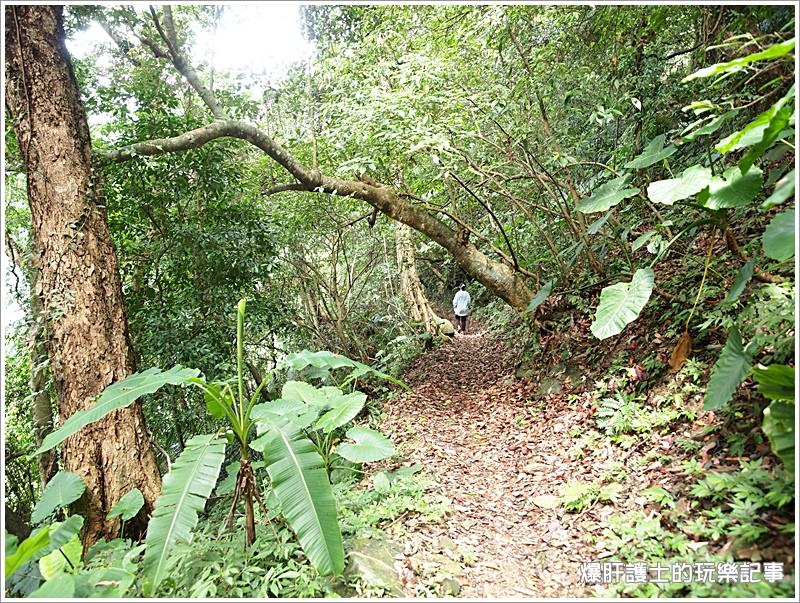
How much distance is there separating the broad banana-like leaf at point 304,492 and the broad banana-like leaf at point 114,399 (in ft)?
2.17

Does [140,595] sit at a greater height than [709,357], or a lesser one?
lesser

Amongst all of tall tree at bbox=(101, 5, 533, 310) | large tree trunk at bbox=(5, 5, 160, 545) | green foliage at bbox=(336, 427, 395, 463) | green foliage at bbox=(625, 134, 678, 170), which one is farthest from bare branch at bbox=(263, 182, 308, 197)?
green foliage at bbox=(625, 134, 678, 170)

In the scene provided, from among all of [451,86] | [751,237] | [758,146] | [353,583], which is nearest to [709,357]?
[751,237]

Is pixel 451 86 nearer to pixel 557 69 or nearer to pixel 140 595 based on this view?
pixel 557 69

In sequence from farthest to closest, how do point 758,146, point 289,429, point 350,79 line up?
point 350,79, point 289,429, point 758,146

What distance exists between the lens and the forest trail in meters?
2.37

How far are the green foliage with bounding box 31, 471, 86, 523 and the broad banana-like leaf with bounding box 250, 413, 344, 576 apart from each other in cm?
146

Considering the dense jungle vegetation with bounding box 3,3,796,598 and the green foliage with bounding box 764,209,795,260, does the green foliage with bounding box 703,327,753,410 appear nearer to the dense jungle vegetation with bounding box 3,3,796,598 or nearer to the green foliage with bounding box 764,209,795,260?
the dense jungle vegetation with bounding box 3,3,796,598

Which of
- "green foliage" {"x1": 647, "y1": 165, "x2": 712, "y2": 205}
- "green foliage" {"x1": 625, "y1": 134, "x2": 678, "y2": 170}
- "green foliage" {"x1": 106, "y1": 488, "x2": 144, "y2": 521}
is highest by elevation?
"green foliage" {"x1": 625, "y1": 134, "x2": 678, "y2": 170}

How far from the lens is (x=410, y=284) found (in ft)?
28.3

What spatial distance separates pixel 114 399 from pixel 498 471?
111 inches

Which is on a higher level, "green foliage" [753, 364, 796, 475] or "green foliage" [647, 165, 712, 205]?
"green foliage" [647, 165, 712, 205]

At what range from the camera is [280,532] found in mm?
2537

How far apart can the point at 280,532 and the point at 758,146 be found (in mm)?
3238
